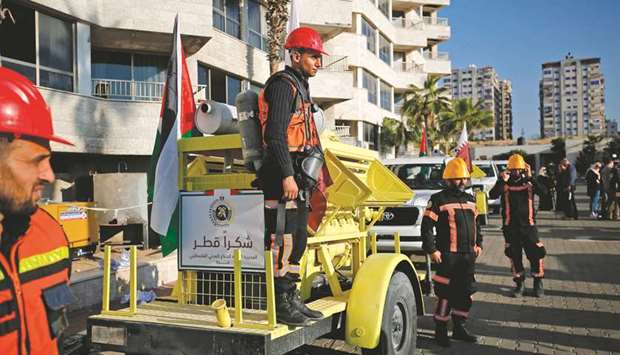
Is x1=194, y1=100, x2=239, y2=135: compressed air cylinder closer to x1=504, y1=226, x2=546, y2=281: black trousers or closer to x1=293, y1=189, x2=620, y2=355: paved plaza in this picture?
x1=293, y1=189, x2=620, y2=355: paved plaza

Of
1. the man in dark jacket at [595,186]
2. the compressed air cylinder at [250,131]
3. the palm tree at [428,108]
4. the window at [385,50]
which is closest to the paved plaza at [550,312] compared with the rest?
the compressed air cylinder at [250,131]

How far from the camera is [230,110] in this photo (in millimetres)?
4766

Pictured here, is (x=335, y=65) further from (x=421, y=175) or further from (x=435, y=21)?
(x=435, y=21)

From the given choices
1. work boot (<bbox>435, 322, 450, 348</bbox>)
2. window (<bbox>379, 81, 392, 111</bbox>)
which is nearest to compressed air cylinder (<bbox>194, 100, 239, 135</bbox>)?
work boot (<bbox>435, 322, 450, 348</bbox>)

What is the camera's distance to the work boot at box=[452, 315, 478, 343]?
596 centimetres

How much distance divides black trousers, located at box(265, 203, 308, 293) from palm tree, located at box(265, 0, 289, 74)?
60.5 ft

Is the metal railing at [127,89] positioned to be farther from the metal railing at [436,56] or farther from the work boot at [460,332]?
the metal railing at [436,56]

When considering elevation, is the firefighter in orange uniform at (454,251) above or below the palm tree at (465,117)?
Answer: below

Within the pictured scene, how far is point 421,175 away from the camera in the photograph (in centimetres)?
1186

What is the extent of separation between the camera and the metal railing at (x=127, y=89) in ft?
53.9

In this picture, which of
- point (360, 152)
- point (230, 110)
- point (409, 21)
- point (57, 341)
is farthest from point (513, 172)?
point (409, 21)

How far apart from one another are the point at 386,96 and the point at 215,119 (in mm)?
41130

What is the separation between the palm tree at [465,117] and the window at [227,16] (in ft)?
100

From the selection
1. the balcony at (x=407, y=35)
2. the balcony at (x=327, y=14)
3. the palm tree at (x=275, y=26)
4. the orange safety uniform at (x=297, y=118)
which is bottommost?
the orange safety uniform at (x=297, y=118)
